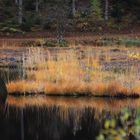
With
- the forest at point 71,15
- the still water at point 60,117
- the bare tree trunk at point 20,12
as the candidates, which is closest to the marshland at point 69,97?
the still water at point 60,117

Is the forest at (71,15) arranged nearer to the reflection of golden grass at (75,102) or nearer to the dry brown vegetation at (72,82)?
the dry brown vegetation at (72,82)

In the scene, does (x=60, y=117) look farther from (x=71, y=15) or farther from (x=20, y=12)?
(x=71, y=15)

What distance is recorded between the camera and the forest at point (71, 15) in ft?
153

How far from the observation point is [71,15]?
50219 mm

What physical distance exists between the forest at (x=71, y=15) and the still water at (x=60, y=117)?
1183 inches

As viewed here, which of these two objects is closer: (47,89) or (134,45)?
(47,89)

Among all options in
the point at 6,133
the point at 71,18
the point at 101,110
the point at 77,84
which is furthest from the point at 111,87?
the point at 71,18

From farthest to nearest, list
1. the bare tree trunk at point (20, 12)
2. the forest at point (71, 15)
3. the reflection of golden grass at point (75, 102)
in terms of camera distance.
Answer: the forest at point (71, 15) < the bare tree trunk at point (20, 12) < the reflection of golden grass at point (75, 102)

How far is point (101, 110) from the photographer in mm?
14398

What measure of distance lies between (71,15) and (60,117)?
37227mm

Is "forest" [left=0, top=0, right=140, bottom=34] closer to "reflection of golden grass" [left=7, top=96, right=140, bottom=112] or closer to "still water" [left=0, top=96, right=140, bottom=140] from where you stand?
"reflection of golden grass" [left=7, top=96, right=140, bottom=112]

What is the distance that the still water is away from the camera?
11859 mm

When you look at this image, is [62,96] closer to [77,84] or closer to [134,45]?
[77,84]

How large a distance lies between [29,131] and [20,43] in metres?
27.4
